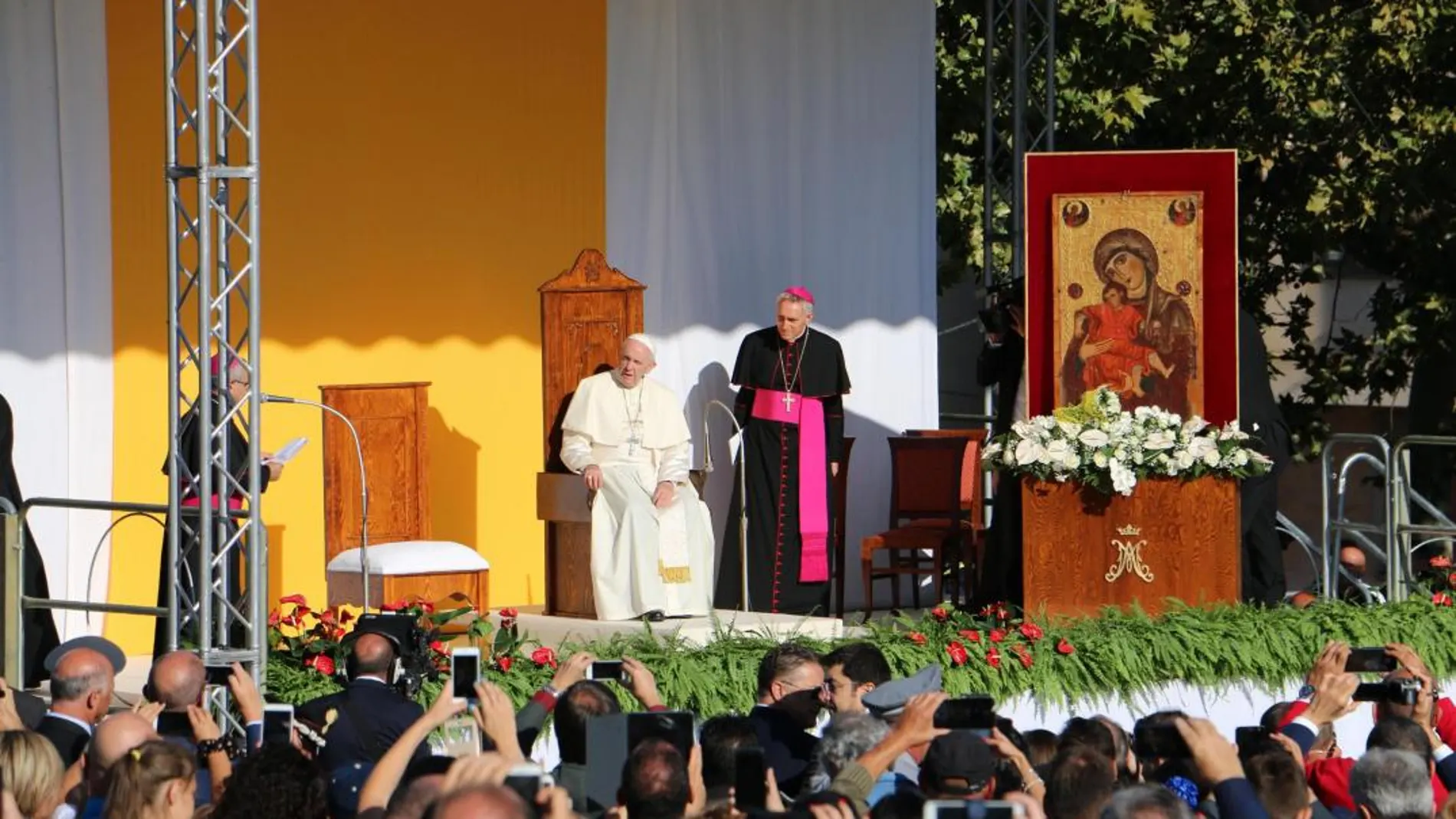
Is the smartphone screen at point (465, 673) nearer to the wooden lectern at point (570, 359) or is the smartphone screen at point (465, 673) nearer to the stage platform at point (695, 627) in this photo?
the stage platform at point (695, 627)

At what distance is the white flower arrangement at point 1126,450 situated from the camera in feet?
35.0

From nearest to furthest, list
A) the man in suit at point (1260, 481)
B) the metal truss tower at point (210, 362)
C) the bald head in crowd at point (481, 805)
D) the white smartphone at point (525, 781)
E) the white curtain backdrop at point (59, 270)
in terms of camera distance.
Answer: the bald head in crowd at point (481, 805) < the white smartphone at point (525, 781) < the metal truss tower at point (210, 362) < the white curtain backdrop at point (59, 270) < the man in suit at point (1260, 481)

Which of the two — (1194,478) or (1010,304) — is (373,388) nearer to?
(1010,304)

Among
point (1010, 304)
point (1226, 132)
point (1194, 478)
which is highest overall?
point (1226, 132)

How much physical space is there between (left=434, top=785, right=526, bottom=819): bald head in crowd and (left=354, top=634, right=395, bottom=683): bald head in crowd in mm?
2922

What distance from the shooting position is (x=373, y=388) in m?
11.9

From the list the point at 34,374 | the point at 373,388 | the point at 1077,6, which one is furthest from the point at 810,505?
the point at 1077,6

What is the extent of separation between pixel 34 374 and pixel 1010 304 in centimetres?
470

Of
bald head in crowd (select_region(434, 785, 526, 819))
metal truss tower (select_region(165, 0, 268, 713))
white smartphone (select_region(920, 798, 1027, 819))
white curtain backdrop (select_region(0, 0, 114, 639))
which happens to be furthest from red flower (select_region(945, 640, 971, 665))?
bald head in crowd (select_region(434, 785, 526, 819))

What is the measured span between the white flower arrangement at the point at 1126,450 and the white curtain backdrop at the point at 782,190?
2755 millimetres

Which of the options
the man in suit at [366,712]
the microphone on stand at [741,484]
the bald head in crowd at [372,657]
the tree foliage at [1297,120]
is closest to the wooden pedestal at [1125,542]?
the microphone on stand at [741,484]

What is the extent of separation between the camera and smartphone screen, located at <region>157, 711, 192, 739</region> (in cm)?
622

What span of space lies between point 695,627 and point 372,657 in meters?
4.32

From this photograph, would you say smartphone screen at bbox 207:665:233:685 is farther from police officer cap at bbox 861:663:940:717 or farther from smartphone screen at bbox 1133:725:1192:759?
smartphone screen at bbox 1133:725:1192:759
